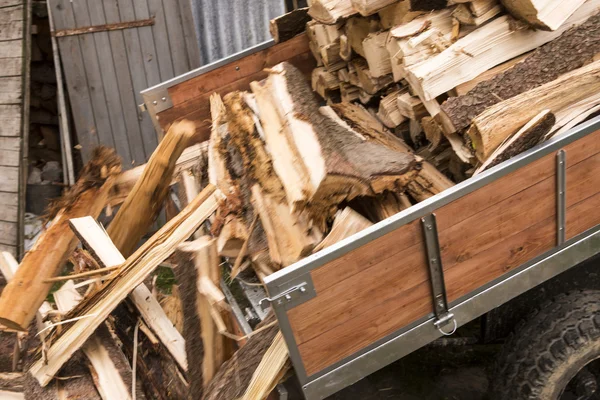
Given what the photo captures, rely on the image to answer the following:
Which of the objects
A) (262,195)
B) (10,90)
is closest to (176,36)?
(10,90)

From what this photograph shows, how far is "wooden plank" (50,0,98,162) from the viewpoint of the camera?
4.66 metres

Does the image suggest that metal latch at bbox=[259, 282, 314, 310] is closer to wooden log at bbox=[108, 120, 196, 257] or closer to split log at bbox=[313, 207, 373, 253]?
split log at bbox=[313, 207, 373, 253]

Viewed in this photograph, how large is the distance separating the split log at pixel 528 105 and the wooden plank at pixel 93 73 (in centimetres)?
350

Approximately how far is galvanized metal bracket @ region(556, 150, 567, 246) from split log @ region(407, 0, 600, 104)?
69 cm

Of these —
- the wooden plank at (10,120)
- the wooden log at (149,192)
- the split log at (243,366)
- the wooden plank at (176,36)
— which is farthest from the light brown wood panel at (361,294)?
the wooden plank at (176,36)

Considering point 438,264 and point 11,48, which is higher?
point 11,48

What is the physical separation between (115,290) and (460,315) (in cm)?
127

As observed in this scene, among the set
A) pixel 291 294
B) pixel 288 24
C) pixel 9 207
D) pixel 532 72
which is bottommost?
pixel 9 207

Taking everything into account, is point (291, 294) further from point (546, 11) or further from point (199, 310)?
point (546, 11)

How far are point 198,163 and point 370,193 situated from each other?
133 centimetres

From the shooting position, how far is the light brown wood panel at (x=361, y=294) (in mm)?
1826

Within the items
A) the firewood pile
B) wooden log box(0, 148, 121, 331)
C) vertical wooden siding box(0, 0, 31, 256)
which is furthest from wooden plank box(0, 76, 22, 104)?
wooden log box(0, 148, 121, 331)

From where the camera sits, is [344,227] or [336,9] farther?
[336,9]

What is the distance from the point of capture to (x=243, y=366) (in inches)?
81.4
